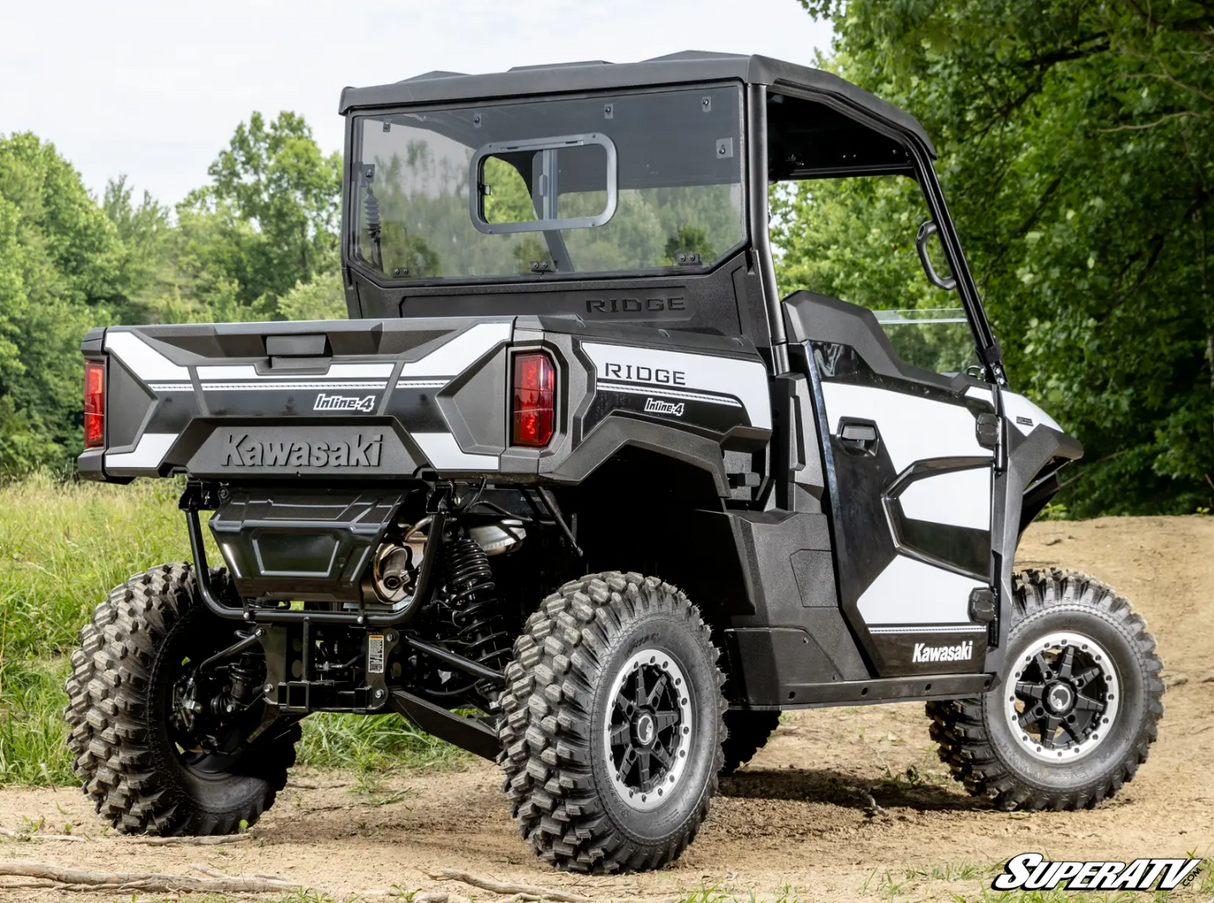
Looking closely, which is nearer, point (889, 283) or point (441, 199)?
point (441, 199)

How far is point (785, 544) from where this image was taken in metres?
5.23

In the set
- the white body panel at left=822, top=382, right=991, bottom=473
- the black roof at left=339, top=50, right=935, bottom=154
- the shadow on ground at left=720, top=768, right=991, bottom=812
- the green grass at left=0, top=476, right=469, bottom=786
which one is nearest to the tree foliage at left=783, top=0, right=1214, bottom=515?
the green grass at left=0, top=476, right=469, bottom=786

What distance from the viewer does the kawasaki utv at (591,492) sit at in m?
4.52

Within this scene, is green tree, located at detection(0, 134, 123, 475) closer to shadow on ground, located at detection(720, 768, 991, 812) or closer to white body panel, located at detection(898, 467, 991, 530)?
shadow on ground, located at detection(720, 768, 991, 812)

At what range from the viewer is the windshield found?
5258 millimetres

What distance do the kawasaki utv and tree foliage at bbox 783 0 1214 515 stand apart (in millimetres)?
9290

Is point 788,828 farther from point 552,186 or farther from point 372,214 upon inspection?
point 372,214

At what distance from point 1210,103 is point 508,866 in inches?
513

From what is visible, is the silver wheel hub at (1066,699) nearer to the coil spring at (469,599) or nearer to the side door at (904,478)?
the side door at (904,478)

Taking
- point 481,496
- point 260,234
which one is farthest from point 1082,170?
point 260,234

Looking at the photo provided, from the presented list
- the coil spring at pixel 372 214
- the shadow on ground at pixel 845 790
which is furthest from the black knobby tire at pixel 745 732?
the coil spring at pixel 372 214

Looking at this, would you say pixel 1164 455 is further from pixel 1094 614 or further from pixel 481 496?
pixel 481 496

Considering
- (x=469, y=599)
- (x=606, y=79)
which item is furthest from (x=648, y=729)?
(x=606, y=79)

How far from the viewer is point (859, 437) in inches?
217
